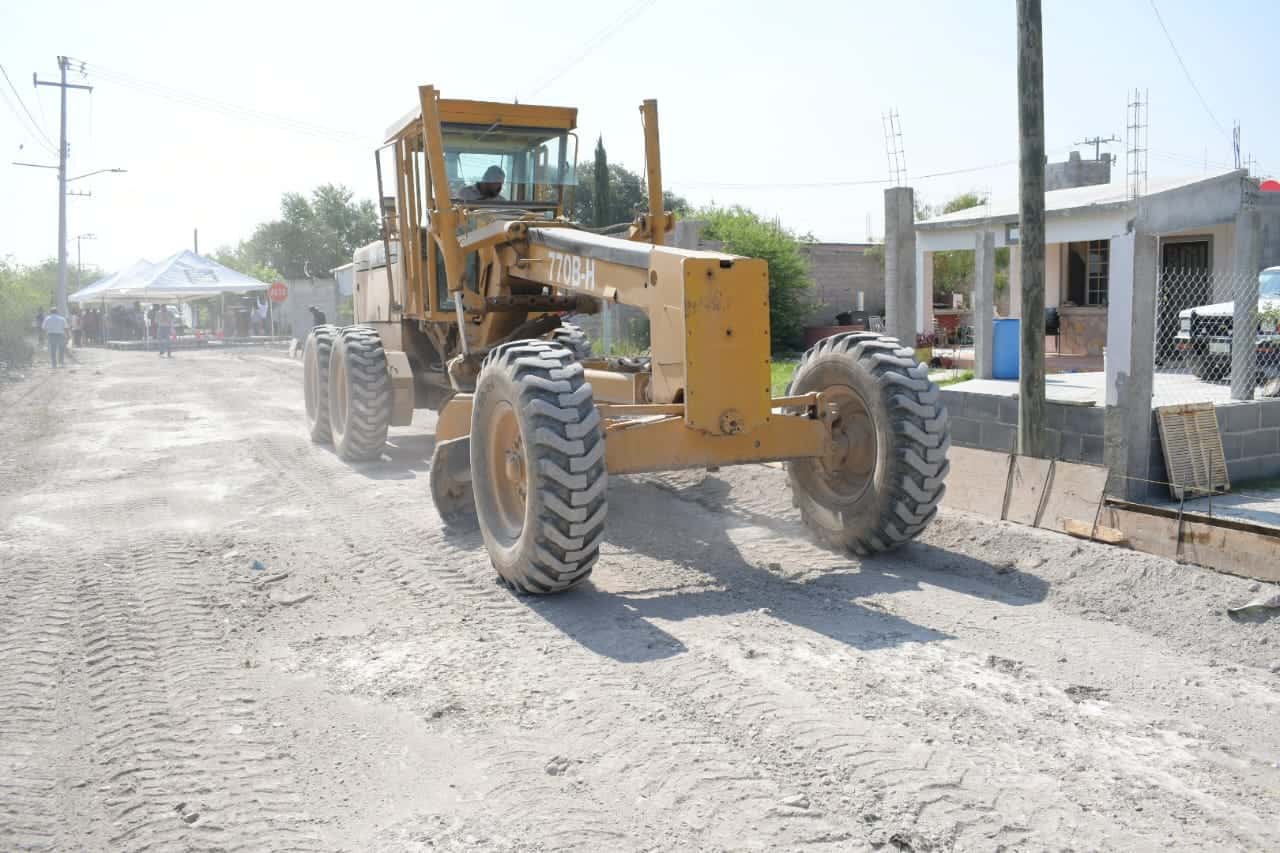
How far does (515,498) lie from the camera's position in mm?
6715

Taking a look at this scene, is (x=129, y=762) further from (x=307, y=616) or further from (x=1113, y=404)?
(x=1113, y=404)

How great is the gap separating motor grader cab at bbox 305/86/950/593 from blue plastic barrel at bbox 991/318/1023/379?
5597mm

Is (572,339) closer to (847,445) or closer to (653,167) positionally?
(653,167)

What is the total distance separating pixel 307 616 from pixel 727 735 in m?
2.85

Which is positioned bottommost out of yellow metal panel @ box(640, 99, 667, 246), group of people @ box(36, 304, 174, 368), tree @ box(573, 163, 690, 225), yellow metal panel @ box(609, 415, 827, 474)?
yellow metal panel @ box(609, 415, 827, 474)

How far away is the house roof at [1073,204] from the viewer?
16.5 metres

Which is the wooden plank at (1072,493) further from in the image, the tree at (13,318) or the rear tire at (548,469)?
the tree at (13,318)

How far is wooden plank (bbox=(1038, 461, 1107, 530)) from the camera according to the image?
720 centimetres

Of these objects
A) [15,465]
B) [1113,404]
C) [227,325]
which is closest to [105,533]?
[15,465]

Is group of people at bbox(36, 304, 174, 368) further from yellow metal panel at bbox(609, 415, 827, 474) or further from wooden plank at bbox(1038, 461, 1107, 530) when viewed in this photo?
wooden plank at bbox(1038, 461, 1107, 530)

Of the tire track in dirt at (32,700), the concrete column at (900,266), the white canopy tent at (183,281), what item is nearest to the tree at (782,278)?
the concrete column at (900,266)

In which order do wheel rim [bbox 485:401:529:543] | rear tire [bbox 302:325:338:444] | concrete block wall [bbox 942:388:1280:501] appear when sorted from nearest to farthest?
wheel rim [bbox 485:401:529:543] → concrete block wall [bbox 942:388:1280:501] → rear tire [bbox 302:325:338:444]

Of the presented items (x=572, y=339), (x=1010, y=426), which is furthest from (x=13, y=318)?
(x=1010, y=426)

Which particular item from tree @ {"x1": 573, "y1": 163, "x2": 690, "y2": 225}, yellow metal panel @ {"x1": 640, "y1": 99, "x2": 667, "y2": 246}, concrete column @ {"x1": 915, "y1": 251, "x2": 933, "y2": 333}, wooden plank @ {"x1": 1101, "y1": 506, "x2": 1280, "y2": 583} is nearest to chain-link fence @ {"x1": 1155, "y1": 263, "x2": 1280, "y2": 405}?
wooden plank @ {"x1": 1101, "y1": 506, "x2": 1280, "y2": 583}
